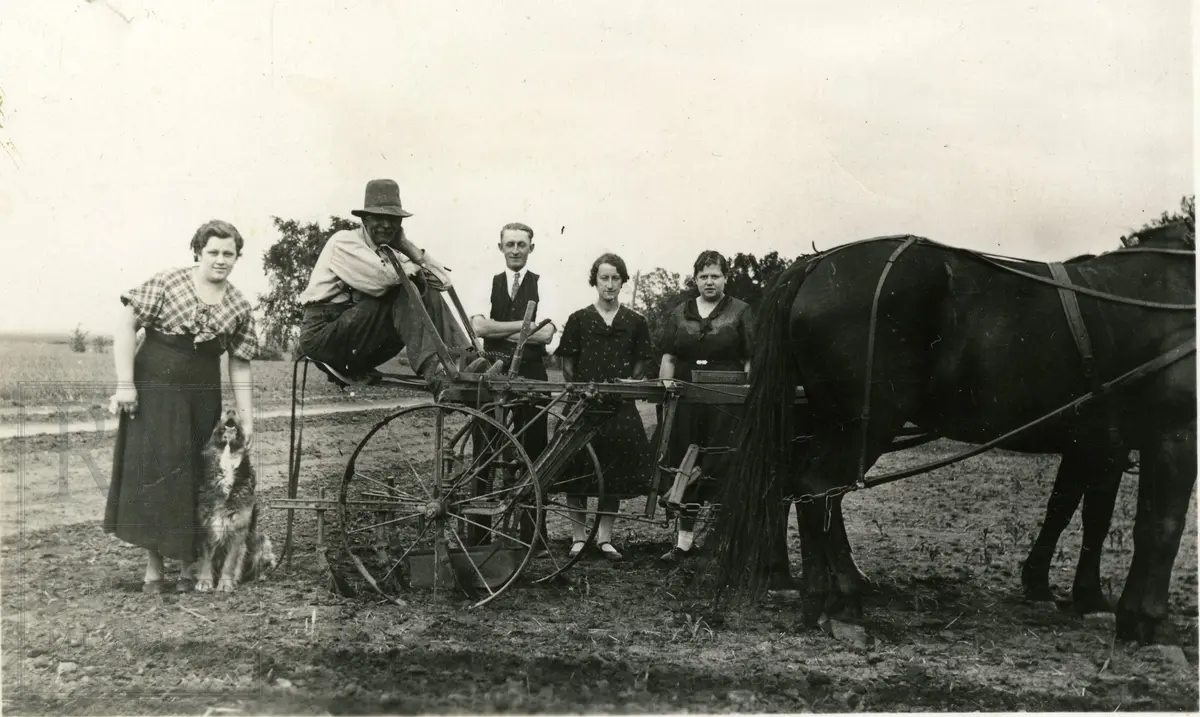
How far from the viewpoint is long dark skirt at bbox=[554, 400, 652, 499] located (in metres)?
5.51

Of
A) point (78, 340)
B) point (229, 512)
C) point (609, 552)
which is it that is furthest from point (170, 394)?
point (609, 552)

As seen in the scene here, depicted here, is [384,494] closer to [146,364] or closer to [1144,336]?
[146,364]

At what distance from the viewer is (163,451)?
482 centimetres

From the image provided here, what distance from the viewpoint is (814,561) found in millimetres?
4504

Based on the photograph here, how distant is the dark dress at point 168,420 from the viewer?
478 centimetres

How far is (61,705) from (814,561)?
3.50 meters

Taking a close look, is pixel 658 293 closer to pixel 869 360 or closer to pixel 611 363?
pixel 611 363

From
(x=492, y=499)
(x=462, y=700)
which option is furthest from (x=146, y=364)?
(x=462, y=700)

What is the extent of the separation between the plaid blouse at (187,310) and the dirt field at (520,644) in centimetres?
77

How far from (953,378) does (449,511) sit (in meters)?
2.53

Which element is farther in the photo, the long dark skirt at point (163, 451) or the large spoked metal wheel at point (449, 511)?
the long dark skirt at point (163, 451)

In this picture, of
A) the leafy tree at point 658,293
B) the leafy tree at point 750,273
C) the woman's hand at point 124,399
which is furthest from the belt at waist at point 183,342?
the leafy tree at point 750,273

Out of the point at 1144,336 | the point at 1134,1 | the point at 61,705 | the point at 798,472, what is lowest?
the point at 61,705

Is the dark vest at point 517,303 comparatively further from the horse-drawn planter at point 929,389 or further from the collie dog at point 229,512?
the collie dog at point 229,512
